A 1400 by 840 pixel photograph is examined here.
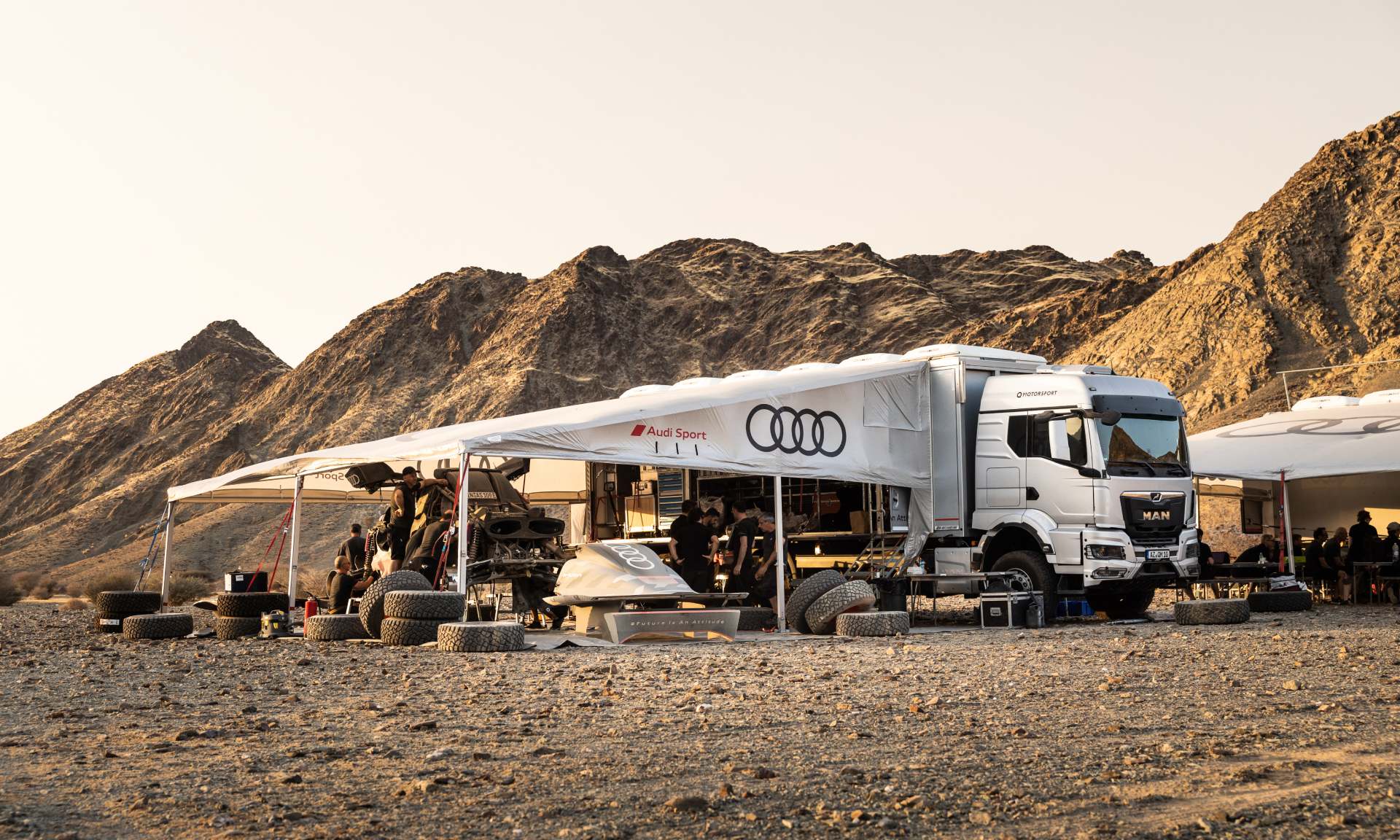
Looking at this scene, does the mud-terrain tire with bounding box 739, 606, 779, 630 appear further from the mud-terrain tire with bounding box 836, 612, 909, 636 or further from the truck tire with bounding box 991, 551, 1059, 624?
the truck tire with bounding box 991, 551, 1059, 624

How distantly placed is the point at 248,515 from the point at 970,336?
31756 millimetres

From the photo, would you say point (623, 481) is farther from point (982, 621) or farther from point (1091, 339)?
point (1091, 339)

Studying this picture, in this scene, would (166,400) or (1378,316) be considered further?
(166,400)

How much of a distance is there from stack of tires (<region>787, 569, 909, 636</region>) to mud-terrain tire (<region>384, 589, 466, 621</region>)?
3.80 metres

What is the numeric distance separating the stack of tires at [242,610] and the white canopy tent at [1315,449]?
13.7m

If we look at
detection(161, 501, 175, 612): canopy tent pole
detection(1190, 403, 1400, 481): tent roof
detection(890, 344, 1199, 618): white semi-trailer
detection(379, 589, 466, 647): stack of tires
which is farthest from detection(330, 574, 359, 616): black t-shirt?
detection(1190, 403, 1400, 481): tent roof

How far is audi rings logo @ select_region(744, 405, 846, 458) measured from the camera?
642 inches

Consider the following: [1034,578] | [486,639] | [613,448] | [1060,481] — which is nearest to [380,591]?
[486,639]

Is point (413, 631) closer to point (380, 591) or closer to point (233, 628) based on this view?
point (380, 591)

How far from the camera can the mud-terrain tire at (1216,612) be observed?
15500mm

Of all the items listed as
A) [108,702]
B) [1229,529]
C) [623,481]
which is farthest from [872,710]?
[1229,529]

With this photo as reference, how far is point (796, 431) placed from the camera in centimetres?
1667

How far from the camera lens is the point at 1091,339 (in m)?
53.8

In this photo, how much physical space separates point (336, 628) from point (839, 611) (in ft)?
17.8
